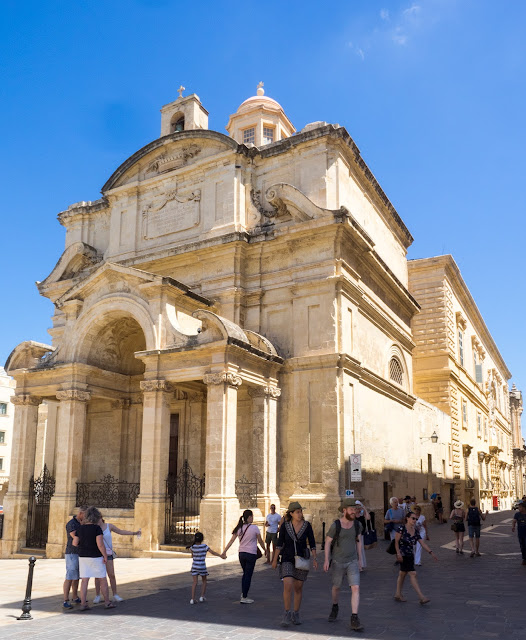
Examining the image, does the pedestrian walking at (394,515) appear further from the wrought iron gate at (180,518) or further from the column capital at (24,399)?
the column capital at (24,399)

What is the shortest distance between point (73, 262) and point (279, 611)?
19667 millimetres

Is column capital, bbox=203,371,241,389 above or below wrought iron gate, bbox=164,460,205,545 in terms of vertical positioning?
above

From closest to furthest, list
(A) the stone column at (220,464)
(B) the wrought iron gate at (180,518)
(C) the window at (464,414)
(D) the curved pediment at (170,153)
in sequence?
(A) the stone column at (220,464)
(B) the wrought iron gate at (180,518)
(D) the curved pediment at (170,153)
(C) the window at (464,414)

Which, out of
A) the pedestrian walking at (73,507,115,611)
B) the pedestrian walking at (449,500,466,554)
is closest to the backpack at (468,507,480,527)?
the pedestrian walking at (449,500,466,554)

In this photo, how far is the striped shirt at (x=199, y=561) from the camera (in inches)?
389

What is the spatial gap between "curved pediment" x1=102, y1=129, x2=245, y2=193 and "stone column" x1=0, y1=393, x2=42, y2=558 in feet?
31.6

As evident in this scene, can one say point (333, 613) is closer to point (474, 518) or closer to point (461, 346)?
point (474, 518)

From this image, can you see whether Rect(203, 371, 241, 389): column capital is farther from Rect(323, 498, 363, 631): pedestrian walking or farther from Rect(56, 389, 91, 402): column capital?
Rect(323, 498, 363, 631): pedestrian walking

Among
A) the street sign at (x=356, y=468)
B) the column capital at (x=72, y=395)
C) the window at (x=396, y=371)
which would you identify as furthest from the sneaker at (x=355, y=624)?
the window at (x=396, y=371)

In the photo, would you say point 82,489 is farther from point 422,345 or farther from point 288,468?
point 422,345

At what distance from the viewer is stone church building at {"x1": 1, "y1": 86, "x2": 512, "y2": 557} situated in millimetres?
17312

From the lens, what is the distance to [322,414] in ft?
60.3

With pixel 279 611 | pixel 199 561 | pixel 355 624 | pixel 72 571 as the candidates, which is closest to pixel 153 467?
pixel 72 571

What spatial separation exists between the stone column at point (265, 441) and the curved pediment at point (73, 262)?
10.5 meters
